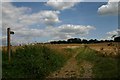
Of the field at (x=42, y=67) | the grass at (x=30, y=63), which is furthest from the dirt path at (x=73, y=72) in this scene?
the grass at (x=30, y=63)

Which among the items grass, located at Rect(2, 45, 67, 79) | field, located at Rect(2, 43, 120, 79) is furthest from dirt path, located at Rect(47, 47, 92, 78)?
grass, located at Rect(2, 45, 67, 79)

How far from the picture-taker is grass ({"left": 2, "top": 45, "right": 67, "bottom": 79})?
13996 millimetres

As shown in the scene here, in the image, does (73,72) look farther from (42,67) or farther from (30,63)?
(30,63)

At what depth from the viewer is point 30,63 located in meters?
15.0

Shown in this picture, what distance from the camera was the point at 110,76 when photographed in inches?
522

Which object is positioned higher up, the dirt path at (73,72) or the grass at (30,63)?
the grass at (30,63)

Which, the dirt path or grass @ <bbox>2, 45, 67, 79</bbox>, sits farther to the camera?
the dirt path

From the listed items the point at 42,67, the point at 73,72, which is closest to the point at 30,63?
the point at 42,67

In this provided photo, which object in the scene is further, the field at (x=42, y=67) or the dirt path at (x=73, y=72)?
the dirt path at (x=73, y=72)

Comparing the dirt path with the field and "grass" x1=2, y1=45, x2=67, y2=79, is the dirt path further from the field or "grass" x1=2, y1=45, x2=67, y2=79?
"grass" x1=2, y1=45, x2=67, y2=79

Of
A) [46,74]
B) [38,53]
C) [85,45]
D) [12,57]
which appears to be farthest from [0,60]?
[85,45]

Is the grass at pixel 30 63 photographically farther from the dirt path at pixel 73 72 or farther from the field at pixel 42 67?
the dirt path at pixel 73 72

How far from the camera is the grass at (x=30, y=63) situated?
13996 millimetres

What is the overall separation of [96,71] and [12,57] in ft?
15.7
